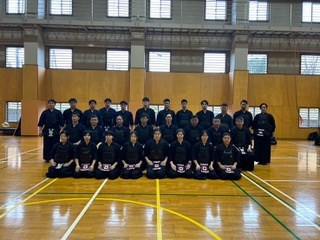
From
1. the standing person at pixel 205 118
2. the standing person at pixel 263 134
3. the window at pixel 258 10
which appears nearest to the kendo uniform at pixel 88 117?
the standing person at pixel 205 118

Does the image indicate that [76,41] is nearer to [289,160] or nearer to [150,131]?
[150,131]

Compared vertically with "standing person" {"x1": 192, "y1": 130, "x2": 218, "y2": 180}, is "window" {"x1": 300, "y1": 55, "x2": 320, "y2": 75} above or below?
above

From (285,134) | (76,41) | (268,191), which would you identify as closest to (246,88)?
(285,134)

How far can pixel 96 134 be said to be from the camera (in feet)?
32.9

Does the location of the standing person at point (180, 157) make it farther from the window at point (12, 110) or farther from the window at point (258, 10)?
the window at point (12, 110)

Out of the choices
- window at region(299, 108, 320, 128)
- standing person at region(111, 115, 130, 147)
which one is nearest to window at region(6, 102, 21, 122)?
standing person at region(111, 115, 130, 147)

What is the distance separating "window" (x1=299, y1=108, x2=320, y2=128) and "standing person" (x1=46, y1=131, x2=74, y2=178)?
18040 millimetres

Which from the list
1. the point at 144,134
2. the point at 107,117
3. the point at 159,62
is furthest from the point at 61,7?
the point at 144,134

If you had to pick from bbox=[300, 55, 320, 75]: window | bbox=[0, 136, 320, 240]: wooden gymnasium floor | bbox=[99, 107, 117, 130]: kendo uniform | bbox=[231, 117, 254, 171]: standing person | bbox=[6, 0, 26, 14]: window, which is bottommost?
bbox=[0, 136, 320, 240]: wooden gymnasium floor

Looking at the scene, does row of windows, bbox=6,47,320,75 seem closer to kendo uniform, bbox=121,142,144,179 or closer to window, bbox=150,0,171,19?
window, bbox=150,0,171,19

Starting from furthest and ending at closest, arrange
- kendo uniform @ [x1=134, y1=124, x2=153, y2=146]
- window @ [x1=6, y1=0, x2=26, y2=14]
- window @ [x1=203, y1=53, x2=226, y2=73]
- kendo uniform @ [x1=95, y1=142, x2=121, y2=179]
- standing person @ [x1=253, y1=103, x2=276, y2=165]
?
window @ [x1=203, y1=53, x2=226, y2=73] → window @ [x1=6, y1=0, x2=26, y2=14] → standing person @ [x1=253, y1=103, x2=276, y2=165] → kendo uniform @ [x1=134, y1=124, x2=153, y2=146] → kendo uniform @ [x1=95, y1=142, x2=121, y2=179]

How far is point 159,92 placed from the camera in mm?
22250

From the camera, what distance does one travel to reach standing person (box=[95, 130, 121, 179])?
877 centimetres

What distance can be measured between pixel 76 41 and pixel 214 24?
365 inches
